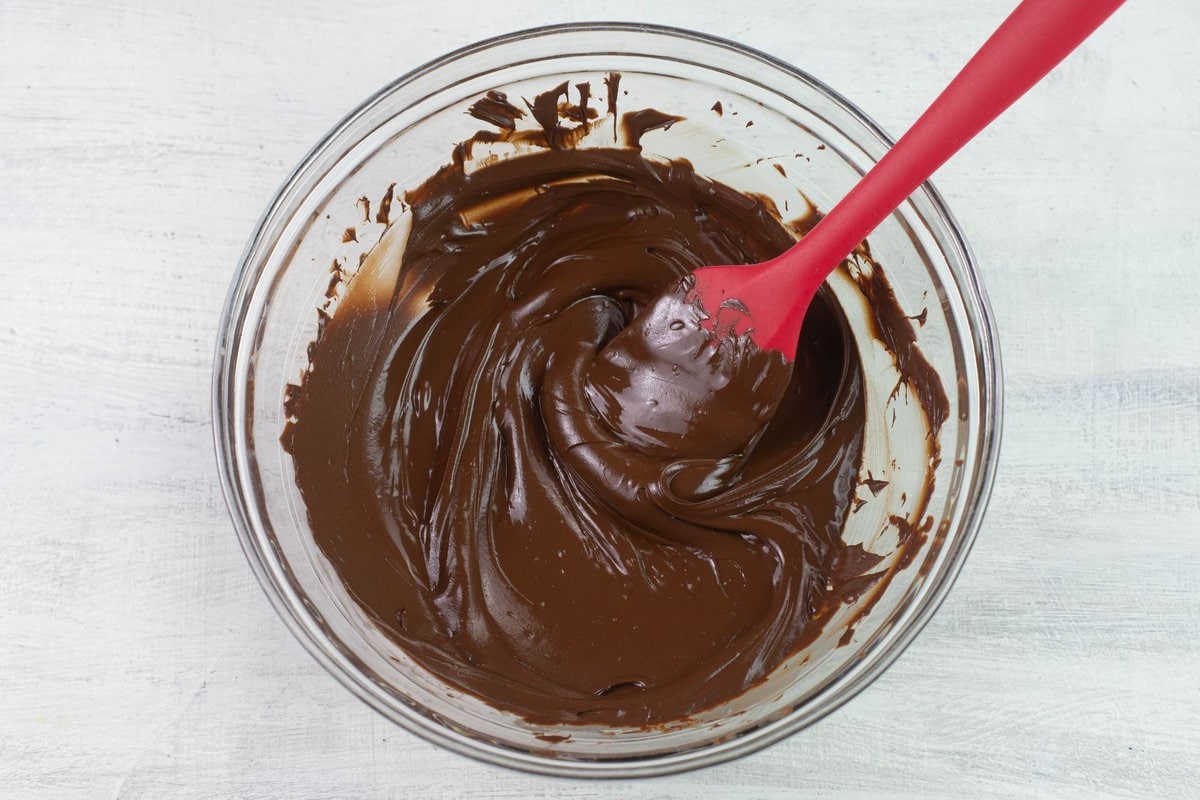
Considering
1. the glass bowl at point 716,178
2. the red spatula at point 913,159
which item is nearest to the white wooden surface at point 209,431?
the glass bowl at point 716,178

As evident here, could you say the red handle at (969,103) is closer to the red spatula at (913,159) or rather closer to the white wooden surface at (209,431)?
the red spatula at (913,159)

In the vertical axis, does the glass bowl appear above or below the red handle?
below

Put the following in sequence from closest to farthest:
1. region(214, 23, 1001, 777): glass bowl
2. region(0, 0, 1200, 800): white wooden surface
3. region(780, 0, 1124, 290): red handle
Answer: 1. region(780, 0, 1124, 290): red handle
2. region(214, 23, 1001, 777): glass bowl
3. region(0, 0, 1200, 800): white wooden surface

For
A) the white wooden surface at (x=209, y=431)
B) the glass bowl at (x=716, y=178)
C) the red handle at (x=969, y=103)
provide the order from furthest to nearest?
the white wooden surface at (x=209, y=431)
the glass bowl at (x=716, y=178)
the red handle at (x=969, y=103)

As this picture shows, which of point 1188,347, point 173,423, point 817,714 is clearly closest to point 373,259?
point 173,423

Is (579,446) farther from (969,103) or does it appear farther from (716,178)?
(969,103)

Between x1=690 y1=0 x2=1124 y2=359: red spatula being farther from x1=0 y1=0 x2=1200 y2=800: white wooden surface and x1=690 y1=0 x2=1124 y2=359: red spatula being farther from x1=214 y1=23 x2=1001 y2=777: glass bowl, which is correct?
x1=0 y1=0 x2=1200 y2=800: white wooden surface

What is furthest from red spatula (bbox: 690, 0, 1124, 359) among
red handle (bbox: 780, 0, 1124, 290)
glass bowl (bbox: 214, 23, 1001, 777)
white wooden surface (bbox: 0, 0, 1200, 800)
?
white wooden surface (bbox: 0, 0, 1200, 800)
